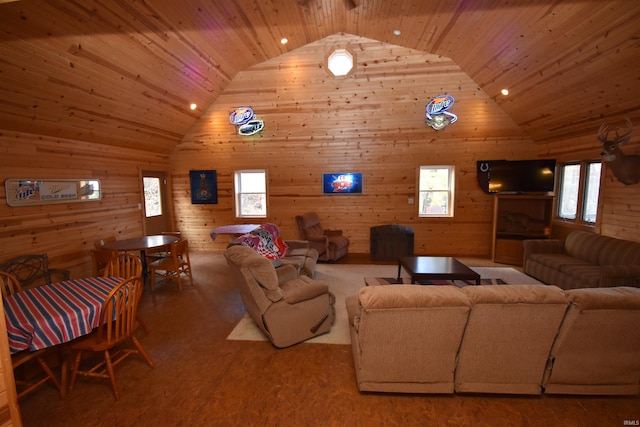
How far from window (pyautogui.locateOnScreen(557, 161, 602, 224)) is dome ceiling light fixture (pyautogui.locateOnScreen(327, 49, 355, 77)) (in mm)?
4569

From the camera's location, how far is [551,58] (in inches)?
150

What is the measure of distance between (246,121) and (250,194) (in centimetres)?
174

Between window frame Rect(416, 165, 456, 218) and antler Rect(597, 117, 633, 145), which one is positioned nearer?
antler Rect(597, 117, 633, 145)

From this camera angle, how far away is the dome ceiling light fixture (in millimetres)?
5406

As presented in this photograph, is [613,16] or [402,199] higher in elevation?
[613,16]

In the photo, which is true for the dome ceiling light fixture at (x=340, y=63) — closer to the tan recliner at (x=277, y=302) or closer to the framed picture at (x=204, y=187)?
the framed picture at (x=204, y=187)

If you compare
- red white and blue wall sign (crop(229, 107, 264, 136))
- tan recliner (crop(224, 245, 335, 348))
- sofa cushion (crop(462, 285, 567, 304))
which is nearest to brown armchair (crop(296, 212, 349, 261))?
red white and blue wall sign (crop(229, 107, 264, 136))

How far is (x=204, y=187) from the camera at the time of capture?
7047mm

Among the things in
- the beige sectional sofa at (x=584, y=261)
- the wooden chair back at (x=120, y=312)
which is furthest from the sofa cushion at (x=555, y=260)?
the wooden chair back at (x=120, y=312)

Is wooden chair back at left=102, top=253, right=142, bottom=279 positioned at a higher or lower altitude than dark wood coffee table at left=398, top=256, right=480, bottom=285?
higher

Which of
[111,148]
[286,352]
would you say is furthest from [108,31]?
[286,352]

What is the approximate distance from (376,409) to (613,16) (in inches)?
172

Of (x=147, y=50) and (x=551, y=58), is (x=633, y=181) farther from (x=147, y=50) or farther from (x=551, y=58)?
(x=147, y=50)

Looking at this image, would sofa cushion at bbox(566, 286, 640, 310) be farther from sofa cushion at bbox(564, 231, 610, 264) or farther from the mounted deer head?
the mounted deer head
